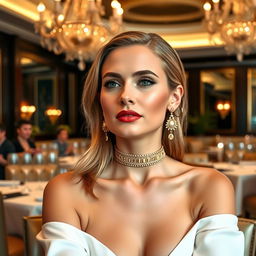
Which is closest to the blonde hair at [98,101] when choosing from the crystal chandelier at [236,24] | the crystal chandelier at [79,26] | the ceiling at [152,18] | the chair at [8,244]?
the chair at [8,244]

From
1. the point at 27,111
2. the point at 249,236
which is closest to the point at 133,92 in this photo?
the point at 249,236

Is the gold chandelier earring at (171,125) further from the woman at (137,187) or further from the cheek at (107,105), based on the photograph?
the cheek at (107,105)

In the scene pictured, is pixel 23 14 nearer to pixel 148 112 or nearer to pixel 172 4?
pixel 172 4

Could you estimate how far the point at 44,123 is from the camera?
1010cm

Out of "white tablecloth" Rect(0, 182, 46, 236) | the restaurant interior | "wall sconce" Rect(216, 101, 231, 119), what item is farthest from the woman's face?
"wall sconce" Rect(216, 101, 231, 119)

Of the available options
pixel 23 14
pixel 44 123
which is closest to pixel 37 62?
pixel 44 123

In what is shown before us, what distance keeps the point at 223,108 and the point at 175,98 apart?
11.2 meters

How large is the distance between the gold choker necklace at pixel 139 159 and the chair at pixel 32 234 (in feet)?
2.21

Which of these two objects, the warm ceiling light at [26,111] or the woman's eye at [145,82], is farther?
the warm ceiling light at [26,111]

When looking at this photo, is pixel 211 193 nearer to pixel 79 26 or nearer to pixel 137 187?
pixel 137 187

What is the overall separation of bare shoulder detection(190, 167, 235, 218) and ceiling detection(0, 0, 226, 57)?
646cm

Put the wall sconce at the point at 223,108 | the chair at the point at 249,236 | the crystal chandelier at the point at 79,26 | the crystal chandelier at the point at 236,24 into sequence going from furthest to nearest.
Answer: the wall sconce at the point at 223,108, the crystal chandelier at the point at 236,24, the crystal chandelier at the point at 79,26, the chair at the point at 249,236

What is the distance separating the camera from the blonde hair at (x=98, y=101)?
1.23 m

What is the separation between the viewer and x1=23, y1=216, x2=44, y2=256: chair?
5.68 feet
